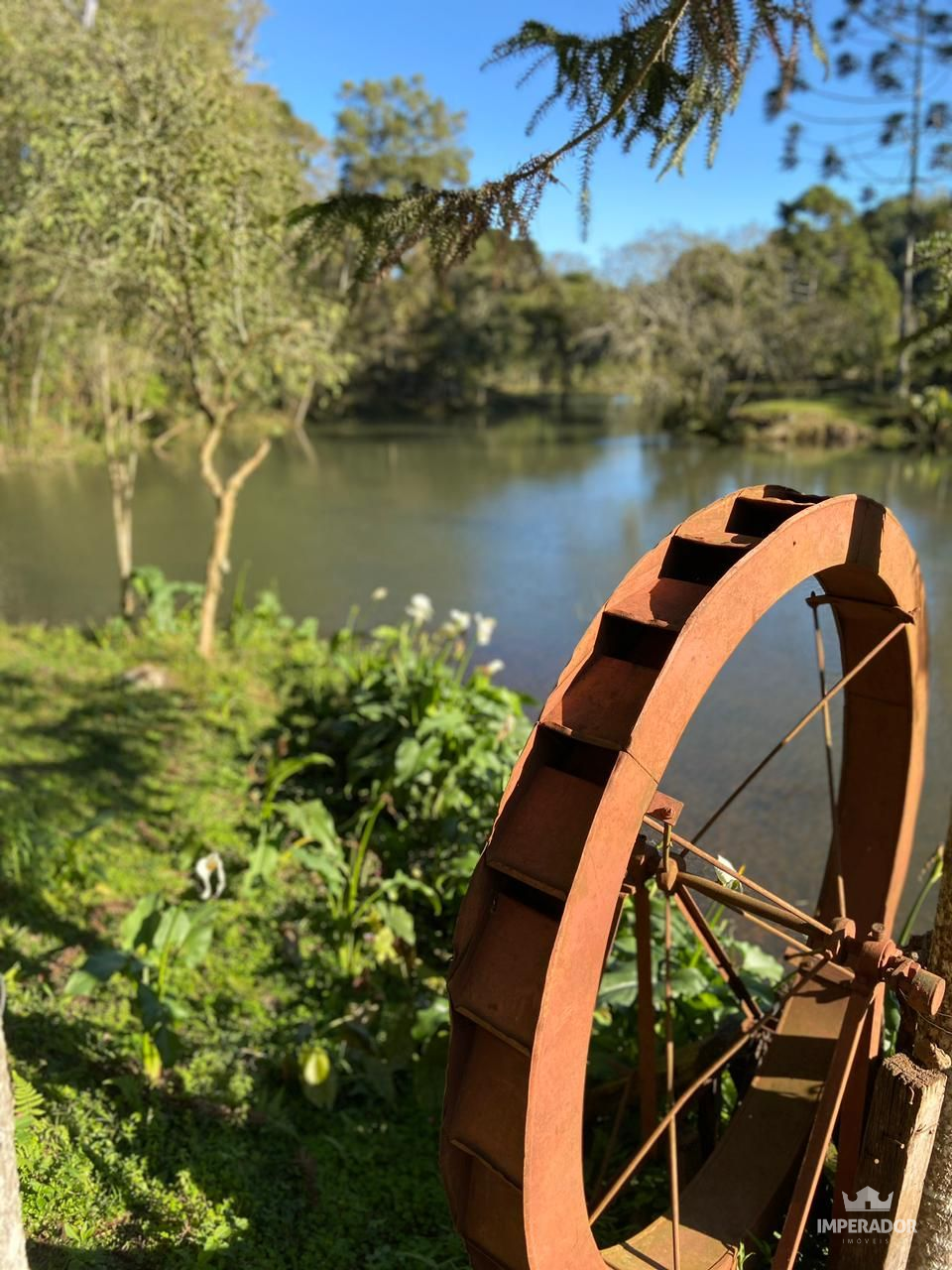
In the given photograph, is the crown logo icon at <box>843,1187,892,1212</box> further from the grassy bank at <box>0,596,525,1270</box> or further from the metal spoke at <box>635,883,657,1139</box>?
the grassy bank at <box>0,596,525,1270</box>

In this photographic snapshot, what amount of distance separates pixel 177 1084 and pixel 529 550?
11256 millimetres

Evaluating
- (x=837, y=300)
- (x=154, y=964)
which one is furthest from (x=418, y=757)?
(x=837, y=300)

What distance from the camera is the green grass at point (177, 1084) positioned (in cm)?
269

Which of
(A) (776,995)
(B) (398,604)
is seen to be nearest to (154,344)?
(B) (398,604)

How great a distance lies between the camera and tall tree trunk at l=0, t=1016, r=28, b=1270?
157cm

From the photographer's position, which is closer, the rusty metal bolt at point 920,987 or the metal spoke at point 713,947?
the rusty metal bolt at point 920,987

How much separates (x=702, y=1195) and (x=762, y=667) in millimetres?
7164

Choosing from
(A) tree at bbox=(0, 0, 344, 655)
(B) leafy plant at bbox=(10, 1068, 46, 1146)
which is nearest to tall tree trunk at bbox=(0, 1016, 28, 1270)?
(B) leafy plant at bbox=(10, 1068, 46, 1146)

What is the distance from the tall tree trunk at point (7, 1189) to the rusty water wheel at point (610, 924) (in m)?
0.90

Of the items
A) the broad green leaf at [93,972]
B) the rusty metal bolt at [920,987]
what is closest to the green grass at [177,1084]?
the broad green leaf at [93,972]

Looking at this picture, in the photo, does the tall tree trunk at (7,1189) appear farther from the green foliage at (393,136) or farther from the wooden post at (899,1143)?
the green foliage at (393,136)

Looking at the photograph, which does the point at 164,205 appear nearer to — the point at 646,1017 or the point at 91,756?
the point at 91,756

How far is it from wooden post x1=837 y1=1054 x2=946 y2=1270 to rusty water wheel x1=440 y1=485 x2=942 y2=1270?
13 centimetres

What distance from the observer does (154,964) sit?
11.5 feet
